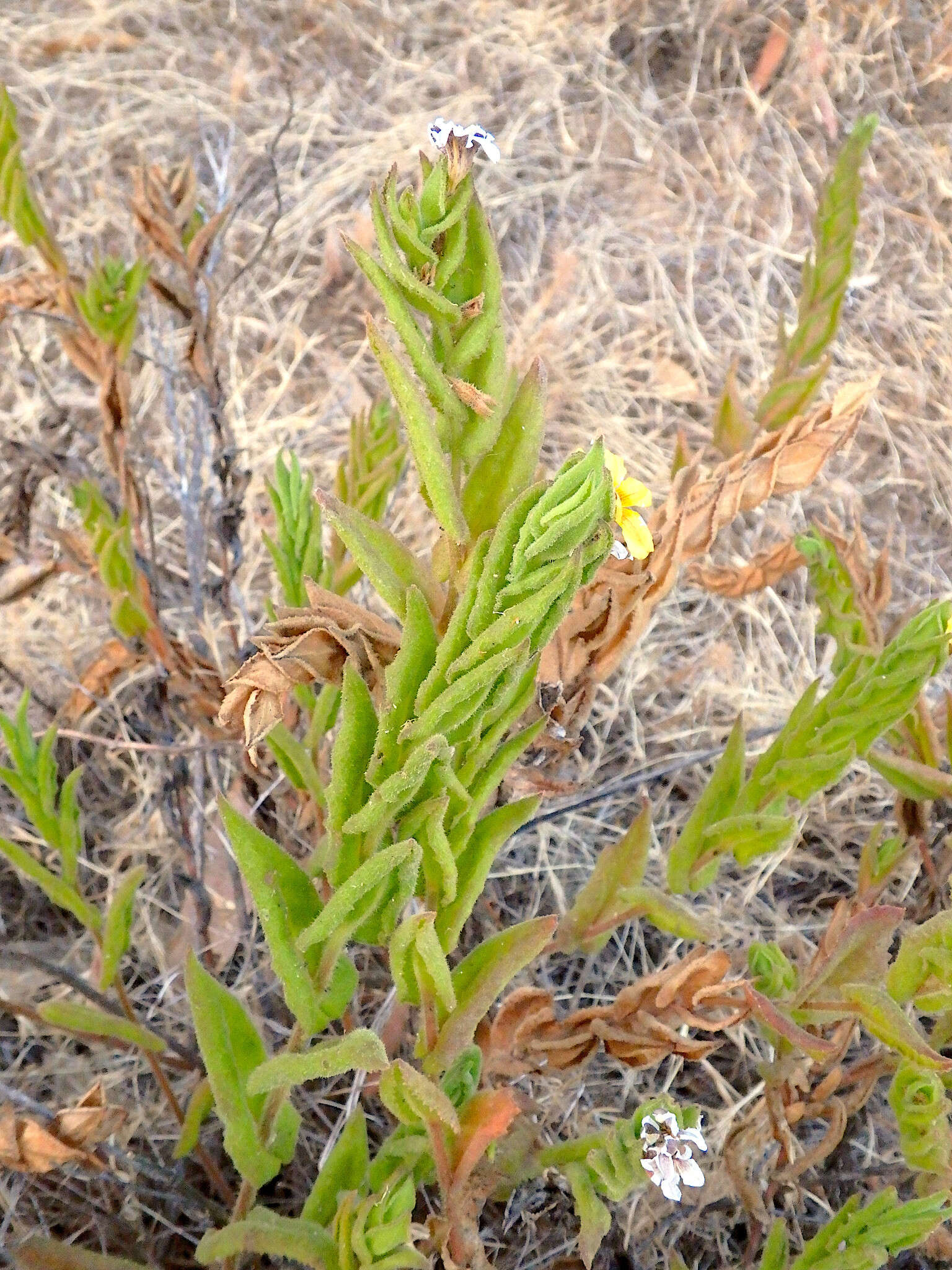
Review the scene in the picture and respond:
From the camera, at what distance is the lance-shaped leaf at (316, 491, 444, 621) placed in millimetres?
855

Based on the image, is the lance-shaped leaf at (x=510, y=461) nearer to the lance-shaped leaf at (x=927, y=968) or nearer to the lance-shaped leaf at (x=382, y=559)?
the lance-shaped leaf at (x=382, y=559)

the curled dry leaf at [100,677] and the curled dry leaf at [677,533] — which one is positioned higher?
the curled dry leaf at [677,533]

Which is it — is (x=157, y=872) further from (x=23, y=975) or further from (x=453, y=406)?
(x=453, y=406)

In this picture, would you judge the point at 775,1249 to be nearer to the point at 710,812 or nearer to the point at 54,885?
the point at 710,812

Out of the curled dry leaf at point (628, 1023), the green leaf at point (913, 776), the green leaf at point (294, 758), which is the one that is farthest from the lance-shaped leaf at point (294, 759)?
the green leaf at point (913, 776)

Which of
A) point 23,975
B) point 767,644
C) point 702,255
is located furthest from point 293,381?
point 23,975

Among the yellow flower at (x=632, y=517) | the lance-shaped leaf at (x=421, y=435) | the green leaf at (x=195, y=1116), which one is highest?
the lance-shaped leaf at (x=421, y=435)

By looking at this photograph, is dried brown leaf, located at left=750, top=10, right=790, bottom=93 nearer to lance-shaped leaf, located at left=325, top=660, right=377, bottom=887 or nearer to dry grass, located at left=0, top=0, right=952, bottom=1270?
dry grass, located at left=0, top=0, right=952, bottom=1270

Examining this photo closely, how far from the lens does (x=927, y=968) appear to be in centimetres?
114

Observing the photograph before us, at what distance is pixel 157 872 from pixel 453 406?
1338 millimetres

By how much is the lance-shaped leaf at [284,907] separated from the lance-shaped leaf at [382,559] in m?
0.23

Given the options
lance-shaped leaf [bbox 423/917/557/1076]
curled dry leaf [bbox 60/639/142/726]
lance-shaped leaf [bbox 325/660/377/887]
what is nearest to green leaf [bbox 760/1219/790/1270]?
lance-shaped leaf [bbox 423/917/557/1076]

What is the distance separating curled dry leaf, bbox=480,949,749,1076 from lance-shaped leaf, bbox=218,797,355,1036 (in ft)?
0.97

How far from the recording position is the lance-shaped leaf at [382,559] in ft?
2.81
